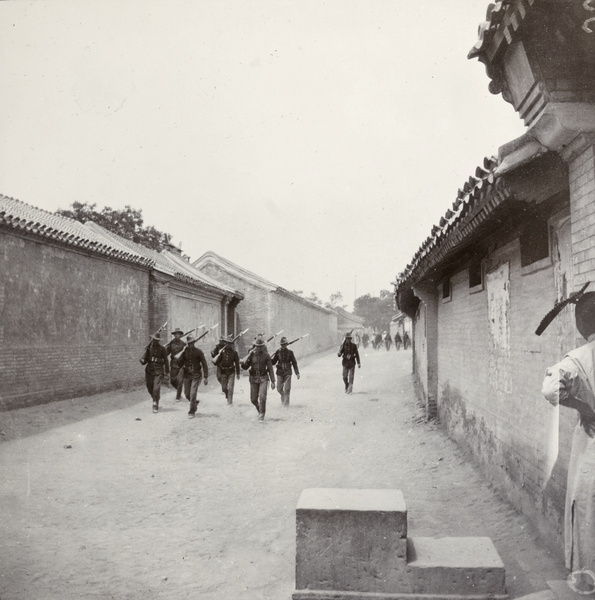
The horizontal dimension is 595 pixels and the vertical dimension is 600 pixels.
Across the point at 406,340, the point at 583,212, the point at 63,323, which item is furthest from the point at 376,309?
the point at 583,212

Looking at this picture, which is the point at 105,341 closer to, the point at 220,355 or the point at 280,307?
the point at 220,355

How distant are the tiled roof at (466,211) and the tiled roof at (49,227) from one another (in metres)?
7.45

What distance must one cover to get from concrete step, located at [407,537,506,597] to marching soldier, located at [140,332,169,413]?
810cm

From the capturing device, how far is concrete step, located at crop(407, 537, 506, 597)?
323cm

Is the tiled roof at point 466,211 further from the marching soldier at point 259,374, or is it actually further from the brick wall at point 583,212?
the marching soldier at point 259,374

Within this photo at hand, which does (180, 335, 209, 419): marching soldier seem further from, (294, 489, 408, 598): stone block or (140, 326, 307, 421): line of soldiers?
(294, 489, 408, 598): stone block

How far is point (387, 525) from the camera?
3320 millimetres

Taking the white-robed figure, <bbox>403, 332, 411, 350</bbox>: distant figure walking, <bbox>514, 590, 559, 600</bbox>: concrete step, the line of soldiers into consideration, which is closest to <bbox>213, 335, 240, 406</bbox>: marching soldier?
the line of soldiers

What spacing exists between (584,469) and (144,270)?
45.4ft

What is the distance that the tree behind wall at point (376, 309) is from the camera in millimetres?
65625

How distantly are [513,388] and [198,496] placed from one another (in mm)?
3172

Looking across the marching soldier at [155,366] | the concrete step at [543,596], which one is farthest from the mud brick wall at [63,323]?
the concrete step at [543,596]

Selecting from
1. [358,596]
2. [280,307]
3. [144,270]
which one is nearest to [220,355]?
[144,270]

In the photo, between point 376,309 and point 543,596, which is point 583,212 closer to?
point 543,596
